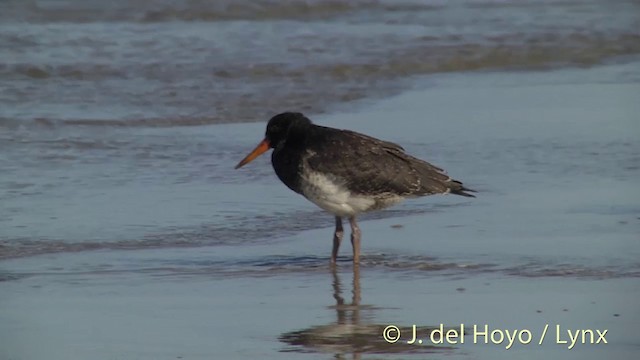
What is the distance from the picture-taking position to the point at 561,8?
59.0 ft

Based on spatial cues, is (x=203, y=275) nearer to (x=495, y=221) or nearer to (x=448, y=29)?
(x=495, y=221)

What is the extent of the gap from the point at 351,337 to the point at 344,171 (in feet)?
5.92

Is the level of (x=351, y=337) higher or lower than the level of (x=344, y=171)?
lower

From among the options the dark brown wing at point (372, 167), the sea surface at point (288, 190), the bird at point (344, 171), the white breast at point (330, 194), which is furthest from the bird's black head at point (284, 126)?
the sea surface at point (288, 190)

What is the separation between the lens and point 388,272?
7777 mm

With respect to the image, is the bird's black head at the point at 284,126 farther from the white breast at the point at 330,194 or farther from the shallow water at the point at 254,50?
the shallow water at the point at 254,50

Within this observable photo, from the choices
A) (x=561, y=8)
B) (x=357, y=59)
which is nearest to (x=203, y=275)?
(x=357, y=59)

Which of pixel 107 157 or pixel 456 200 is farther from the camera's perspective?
pixel 107 157

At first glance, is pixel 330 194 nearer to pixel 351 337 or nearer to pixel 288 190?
pixel 288 190

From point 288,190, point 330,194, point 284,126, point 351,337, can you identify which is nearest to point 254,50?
point 288,190

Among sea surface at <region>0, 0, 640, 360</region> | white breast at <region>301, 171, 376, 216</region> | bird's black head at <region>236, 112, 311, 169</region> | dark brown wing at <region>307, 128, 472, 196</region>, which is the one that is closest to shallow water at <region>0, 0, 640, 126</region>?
sea surface at <region>0, 0, 640, 360</region>

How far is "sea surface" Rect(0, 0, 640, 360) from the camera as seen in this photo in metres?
6.79

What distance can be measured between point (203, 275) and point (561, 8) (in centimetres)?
1130

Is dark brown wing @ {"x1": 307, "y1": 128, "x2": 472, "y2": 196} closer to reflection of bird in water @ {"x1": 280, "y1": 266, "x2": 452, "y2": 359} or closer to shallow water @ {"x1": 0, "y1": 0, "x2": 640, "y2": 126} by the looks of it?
reflection of bird in water @ {"x1": 280, "y1": 266, "x2": 452, "y2": 359}
